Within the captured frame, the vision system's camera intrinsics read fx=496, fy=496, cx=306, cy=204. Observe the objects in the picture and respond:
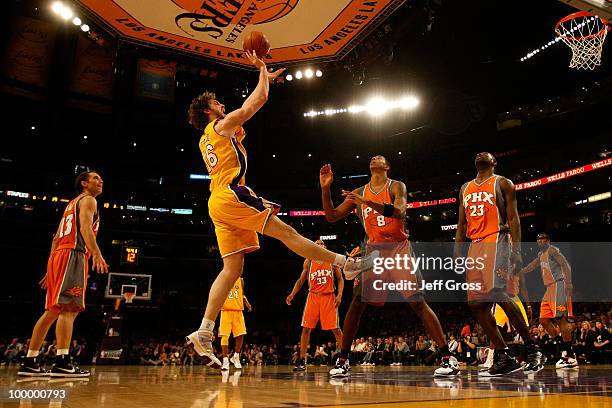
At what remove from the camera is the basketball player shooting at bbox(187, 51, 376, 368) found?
354 cm

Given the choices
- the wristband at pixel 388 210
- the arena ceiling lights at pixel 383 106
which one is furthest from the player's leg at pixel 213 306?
the arena ceiling lights at pixel 383 106

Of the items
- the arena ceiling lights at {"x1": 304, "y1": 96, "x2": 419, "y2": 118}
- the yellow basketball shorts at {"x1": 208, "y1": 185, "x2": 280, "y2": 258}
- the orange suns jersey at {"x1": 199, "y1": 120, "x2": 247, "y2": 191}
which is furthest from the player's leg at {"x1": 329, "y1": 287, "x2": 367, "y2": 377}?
the arena ceiling lights at {"x1": 304, "y1": 96, "x2": 419, "y2": 118}

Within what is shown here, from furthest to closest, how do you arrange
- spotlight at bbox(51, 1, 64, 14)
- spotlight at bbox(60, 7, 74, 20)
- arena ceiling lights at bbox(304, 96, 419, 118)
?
arena ceiling lights at bbox(304, 96, 419, 118)
spotlight at bbox(60, 7, 74, 20)
spotlight at bbox(51, 1, 64, 14)

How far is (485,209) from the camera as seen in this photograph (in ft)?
16.8

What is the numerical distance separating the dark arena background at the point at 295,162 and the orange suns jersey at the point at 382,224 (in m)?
5.68

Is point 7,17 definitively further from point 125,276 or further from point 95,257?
point 95,257

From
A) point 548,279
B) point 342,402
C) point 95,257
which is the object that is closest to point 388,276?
point 342,402

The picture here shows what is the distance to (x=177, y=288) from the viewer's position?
2655 cm

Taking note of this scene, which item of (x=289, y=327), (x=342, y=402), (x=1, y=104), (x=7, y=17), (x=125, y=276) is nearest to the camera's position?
(x=342, y=402)

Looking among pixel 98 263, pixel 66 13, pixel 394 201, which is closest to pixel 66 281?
pixel 98 263

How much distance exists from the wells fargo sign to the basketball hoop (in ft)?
18.5

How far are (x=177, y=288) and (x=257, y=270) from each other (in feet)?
14.8

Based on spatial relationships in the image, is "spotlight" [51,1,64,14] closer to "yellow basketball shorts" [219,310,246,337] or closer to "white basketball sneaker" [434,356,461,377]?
"yellow basketball shorts" [219,310,246,337]

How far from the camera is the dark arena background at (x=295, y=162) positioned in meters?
17.0
